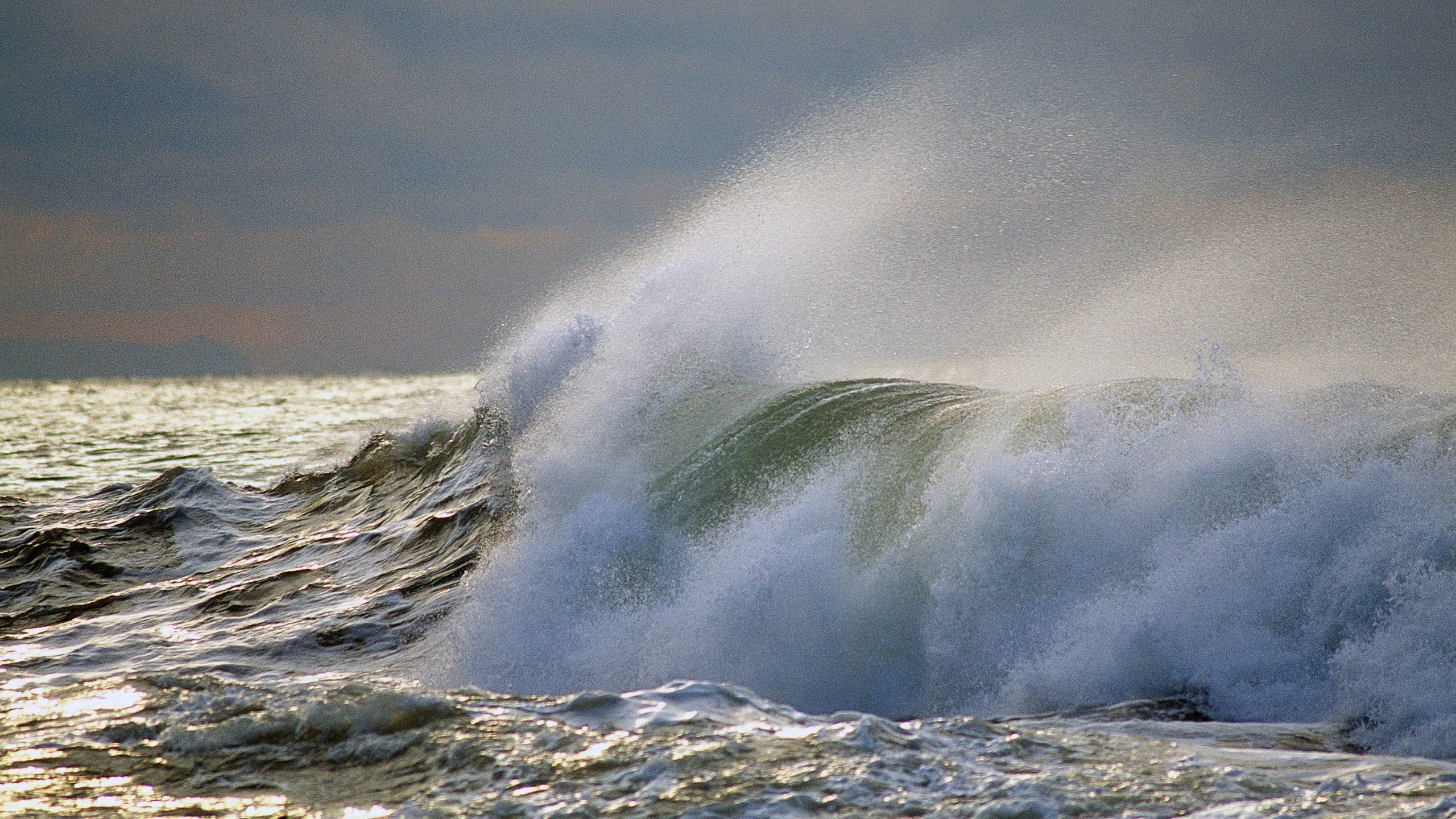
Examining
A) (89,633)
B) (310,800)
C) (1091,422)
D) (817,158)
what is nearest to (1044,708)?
(1091,422)

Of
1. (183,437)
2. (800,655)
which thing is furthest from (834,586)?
(183,437)

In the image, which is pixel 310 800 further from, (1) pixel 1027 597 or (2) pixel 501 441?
(2) pixel 501 441

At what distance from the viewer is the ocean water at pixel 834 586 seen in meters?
3.90

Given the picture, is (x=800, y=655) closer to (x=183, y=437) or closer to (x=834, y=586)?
(x=834, y=586)

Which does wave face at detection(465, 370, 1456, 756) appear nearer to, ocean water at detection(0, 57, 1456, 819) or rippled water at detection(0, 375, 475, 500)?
ocean water at detection(0, 57, 1456, 819)

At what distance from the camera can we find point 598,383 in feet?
29.6

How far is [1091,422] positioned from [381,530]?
732 cm

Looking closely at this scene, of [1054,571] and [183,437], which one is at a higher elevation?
[183,437]

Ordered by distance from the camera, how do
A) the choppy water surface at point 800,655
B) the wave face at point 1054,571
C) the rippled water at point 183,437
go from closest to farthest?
the choppy water surface at point 800,655, the wave face at point 1054,571, the rippled water at point 183,437

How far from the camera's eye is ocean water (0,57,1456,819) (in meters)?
3.90

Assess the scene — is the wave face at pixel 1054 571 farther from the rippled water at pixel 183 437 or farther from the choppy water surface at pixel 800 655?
the rippled water at pixel 183 437

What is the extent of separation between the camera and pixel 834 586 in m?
5.92

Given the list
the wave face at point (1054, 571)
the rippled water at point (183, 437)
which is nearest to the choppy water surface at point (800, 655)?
the wave face at point (1054, 571)

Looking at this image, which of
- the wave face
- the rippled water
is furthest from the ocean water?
the rippled water
